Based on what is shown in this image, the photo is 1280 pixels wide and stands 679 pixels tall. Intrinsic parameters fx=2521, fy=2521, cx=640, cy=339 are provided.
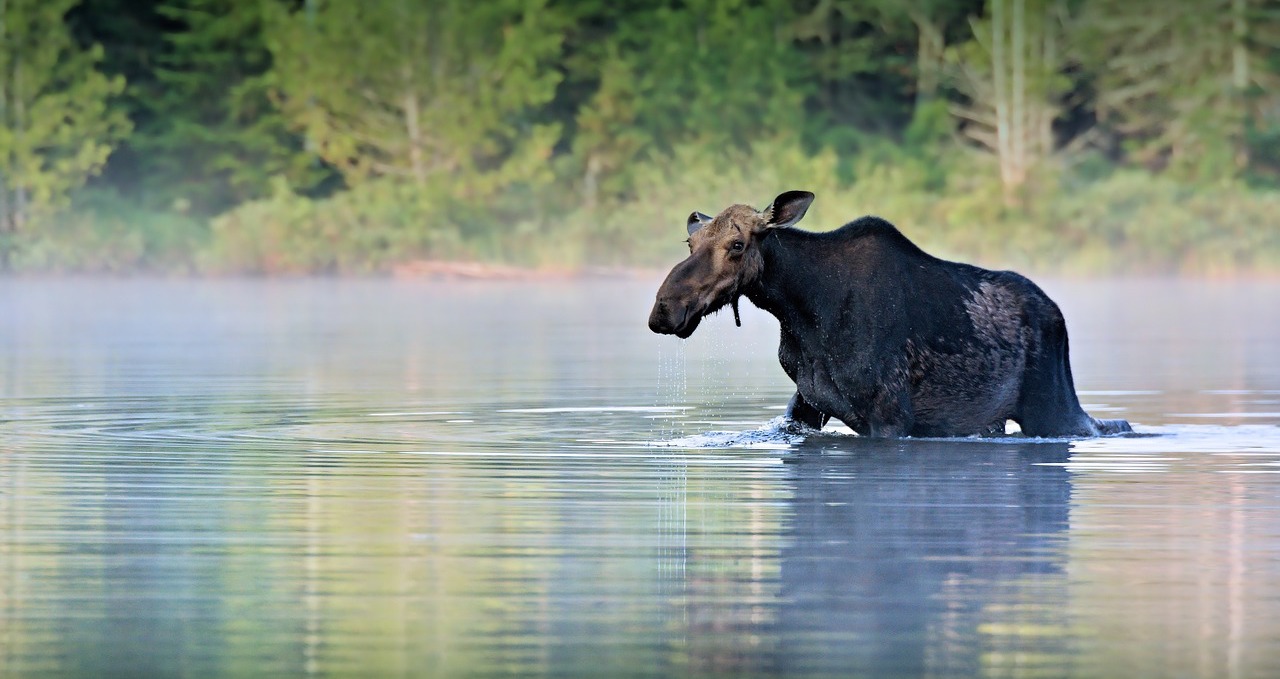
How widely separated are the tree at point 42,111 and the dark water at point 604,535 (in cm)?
4633

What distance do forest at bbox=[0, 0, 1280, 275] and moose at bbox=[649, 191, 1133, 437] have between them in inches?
1769

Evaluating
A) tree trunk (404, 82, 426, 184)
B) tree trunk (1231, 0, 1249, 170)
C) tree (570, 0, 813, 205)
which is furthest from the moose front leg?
tree trunk (1231, 0, 1249, 170)

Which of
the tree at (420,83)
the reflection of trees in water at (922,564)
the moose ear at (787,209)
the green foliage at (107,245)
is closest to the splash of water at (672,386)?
the moose ear at (787,209)

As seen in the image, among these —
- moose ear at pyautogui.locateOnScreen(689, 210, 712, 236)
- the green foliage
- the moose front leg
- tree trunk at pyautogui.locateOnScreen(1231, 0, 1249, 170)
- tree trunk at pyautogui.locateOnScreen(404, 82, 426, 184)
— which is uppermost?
tree trunk at pyautogui.locateOnScreen(1231, 0, 1249, 170)

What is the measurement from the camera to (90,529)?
9.80 metres

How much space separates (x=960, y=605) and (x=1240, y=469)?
5.23 meters

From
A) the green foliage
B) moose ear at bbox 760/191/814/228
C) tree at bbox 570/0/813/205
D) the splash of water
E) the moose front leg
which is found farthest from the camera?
tree at bbox 570/0/813/205

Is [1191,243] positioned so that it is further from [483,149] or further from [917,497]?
[917,497]

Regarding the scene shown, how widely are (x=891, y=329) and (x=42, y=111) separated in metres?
54.7

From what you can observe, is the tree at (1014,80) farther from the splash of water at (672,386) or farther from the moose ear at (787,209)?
the moose ear at (787,209)

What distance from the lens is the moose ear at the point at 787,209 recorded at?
1386cm

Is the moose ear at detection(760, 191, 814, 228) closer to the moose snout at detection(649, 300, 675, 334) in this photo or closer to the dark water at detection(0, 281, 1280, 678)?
the moose snout at detection(649, 300, 675, 334)

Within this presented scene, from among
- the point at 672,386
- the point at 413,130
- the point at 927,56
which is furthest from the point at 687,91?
the point at 672,386

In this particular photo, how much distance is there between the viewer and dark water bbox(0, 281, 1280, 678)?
7.05 meters
